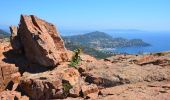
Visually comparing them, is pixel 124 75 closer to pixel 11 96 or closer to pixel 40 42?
pixel 40 42

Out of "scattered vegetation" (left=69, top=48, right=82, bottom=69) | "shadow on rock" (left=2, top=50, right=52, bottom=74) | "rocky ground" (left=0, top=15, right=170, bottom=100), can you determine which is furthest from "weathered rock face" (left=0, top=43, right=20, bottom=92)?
"scattered vegetation" (left=69, top=48, right=82, bottom=69)

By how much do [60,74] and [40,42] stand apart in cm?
525

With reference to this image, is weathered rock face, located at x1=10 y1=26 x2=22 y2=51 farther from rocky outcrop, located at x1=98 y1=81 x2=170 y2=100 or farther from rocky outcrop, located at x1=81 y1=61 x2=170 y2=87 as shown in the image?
rocky outcrop, located at x1=98 y1=81 x2=170 y2=100

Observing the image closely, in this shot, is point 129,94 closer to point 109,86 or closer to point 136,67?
point 109,86

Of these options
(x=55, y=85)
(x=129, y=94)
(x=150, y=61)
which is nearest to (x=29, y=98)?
(x=55, y=85)

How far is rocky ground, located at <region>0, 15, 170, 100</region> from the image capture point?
92.3 ft

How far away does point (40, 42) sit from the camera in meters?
34.2

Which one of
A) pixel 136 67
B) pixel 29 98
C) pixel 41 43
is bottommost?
pixel 29 98

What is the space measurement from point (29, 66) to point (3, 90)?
14.1 feet

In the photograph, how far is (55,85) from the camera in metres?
28.9

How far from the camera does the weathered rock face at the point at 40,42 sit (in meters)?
33.8

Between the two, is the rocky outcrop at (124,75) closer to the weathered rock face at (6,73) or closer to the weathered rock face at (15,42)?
the weathered rock face at (6,73)

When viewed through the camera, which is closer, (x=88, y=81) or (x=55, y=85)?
(x=55, y=85)

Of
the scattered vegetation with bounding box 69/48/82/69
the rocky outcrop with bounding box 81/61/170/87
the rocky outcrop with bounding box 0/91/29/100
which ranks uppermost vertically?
the scattered vegetation with bounding box 69/48/82/69
